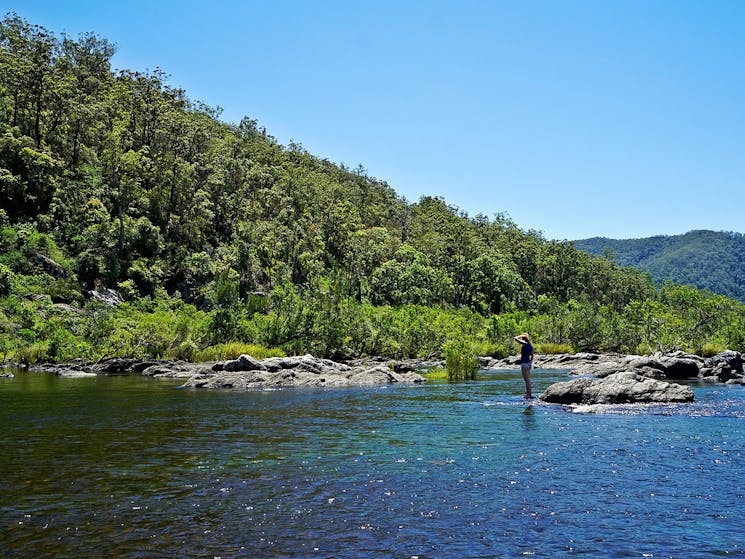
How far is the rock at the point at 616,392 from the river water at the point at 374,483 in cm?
114

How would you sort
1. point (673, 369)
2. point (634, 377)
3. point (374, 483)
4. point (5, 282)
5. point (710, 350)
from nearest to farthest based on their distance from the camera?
point (374, 483) < point (634, 377) < point (673, 369) < point (710, 350) < point (5, 282)

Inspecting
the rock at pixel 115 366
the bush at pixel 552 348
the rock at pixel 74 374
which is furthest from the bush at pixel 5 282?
the bush at pixel 552 348

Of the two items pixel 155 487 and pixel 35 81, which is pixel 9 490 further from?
pixel 35 81

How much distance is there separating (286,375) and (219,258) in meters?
49.9

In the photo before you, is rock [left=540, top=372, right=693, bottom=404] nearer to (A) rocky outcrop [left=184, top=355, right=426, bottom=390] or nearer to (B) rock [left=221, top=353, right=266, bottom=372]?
(A) rocky outcrop [left=184, top=355, right=426, bottom=390]

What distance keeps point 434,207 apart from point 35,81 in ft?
266

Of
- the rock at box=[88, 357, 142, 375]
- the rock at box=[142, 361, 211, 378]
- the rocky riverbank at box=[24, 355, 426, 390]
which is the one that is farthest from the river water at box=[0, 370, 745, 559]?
the rock at box=[88, 357, 142, 375]

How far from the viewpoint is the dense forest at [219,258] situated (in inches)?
2031

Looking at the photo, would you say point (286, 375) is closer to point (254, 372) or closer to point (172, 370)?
point (254, 372)

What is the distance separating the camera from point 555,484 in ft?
37.4

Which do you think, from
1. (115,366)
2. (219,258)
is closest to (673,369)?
(115,366)

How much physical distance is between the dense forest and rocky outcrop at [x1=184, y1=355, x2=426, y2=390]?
1045 cm

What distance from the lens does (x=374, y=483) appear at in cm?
1163

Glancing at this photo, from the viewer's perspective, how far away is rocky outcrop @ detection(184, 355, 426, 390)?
106ft
